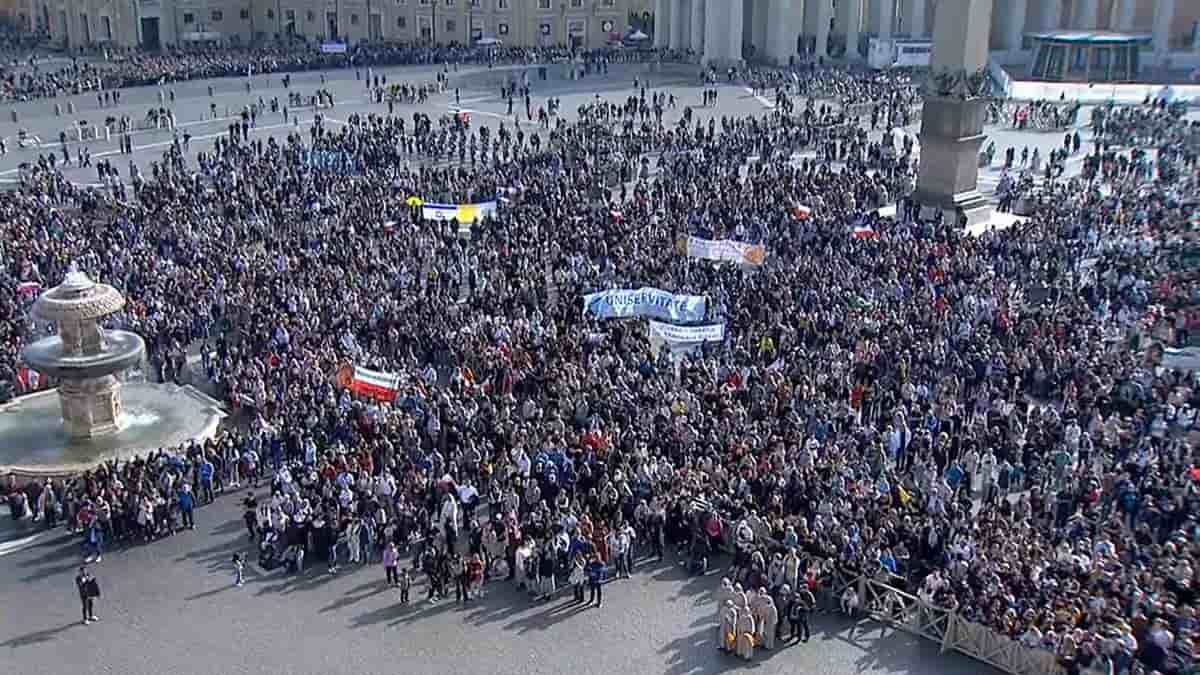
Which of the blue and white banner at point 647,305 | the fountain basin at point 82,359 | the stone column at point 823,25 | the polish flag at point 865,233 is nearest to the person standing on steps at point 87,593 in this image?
the fountain basin at point 82,359

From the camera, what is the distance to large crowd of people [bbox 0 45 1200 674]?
2039cm

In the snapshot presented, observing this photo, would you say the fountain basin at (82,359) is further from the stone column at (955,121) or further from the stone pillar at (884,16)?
the stone pillar at (884,16)

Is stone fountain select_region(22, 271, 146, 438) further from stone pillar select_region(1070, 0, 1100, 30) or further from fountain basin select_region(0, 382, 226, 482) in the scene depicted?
stone pillar select_region(1070, 0, 1100, 30)

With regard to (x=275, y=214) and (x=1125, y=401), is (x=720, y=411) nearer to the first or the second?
(x=1125, y=401)

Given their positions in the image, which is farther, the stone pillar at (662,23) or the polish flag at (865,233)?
the stone pillar at (662,23)

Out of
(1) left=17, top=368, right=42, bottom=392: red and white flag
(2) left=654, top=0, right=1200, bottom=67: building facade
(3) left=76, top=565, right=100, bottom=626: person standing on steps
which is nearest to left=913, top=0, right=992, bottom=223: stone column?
(1) left=17, top=368, right=42, bottom=392: red and white flag

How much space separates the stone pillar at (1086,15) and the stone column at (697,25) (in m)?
24.8

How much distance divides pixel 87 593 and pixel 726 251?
20063mm

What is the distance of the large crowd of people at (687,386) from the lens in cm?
2039

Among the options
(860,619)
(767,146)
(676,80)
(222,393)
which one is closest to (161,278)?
(222,393)

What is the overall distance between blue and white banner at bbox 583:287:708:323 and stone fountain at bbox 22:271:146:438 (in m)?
10.4

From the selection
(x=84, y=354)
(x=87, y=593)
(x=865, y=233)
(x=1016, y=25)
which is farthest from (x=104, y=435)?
(x=1016, y=25)

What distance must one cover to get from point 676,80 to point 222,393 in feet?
179

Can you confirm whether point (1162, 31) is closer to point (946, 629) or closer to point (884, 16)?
point (884, 16)
